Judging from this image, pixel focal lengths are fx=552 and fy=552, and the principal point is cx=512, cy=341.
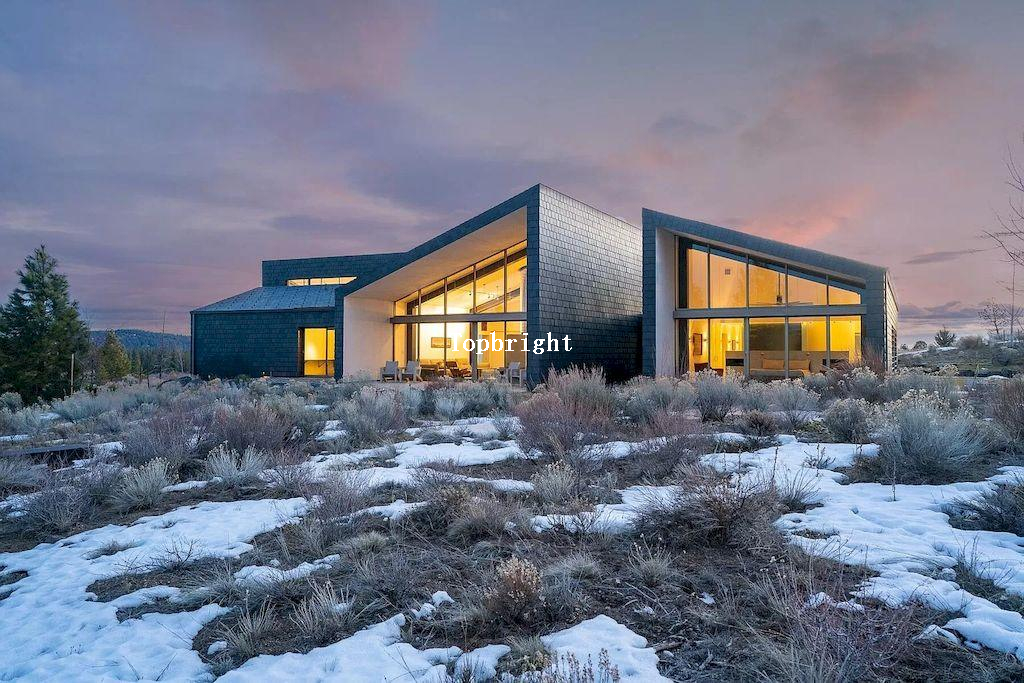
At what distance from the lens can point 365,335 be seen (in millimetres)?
21156

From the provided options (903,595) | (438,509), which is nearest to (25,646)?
(438,509)

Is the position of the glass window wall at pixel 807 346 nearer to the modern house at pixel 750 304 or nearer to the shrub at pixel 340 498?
the modern house at pixel 750 304

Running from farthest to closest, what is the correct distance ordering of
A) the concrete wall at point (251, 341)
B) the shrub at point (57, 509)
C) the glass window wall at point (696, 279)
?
the concrete wall at point (251, 341), the glass window wall at point (696, 279), the shrub at point (57, 509)

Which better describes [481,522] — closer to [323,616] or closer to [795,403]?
[323,616]

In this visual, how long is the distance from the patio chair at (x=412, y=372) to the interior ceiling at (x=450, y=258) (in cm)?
289

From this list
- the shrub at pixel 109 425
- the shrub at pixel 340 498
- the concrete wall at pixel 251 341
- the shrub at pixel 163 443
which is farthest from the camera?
the concrete wall at pixel 251 341

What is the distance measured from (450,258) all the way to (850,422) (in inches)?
579

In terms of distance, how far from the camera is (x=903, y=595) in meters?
3.02

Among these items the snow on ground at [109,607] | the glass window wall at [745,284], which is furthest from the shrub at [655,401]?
the glass window wall at [745,284]

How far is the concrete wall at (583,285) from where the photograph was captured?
16.2 meters

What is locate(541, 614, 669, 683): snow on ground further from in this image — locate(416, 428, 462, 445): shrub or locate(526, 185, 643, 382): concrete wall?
locate(526, 185, 643, 382): concrete wall

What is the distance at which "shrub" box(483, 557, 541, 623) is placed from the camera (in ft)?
10.1

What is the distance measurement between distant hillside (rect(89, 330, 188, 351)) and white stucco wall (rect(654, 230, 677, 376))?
26666 mm

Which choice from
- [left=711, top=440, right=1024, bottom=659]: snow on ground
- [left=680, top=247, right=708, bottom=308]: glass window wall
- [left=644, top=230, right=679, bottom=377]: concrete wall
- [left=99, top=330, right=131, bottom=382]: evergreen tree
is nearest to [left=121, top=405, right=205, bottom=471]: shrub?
[left=711, top=440, right=1024, bottom=659]: snow on ground
